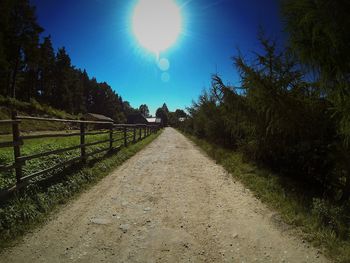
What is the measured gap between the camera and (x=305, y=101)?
6.32 m

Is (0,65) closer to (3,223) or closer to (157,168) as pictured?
(157,168)

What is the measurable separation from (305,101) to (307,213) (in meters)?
3.06

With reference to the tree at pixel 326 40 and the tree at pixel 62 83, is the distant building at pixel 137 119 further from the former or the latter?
the tree at pixel 326 40

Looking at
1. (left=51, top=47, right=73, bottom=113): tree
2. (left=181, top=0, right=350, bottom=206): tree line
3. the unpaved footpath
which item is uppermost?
(left=51, top=47, right=73, bottom=113): tree

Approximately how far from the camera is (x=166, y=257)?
3234mm

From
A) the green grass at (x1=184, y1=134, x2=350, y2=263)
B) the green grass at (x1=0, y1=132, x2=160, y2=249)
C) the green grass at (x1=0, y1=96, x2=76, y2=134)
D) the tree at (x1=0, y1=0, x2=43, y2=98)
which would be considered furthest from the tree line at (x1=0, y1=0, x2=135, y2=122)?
the green grass at (x1=184, y1=134, x2=350, y2=263)

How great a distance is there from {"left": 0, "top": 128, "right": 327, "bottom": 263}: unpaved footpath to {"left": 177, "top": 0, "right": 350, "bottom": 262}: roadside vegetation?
25.4 inches

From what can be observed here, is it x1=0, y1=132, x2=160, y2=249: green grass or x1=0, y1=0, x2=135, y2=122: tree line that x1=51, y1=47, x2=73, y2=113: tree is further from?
x1=0, y1=132, x2=160, y2=249: green grass

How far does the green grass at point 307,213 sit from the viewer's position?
344 centimetres

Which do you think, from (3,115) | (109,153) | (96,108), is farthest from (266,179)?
(96,108)

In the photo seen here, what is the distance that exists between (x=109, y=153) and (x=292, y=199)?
26.9 ft

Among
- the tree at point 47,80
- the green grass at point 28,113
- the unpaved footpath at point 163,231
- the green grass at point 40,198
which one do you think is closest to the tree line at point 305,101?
the unpaved footpath at point 163,231

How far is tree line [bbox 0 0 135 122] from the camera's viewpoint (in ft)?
106

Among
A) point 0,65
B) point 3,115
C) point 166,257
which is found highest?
point 0,65
